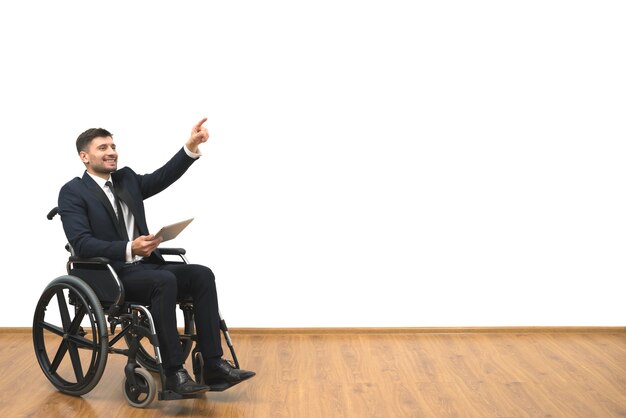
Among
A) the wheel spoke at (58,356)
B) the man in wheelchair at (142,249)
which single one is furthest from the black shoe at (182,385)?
the wheel spoke at (58,356)

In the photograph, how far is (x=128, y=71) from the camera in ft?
15.6

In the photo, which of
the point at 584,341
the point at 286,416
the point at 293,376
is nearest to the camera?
the point at 286,416

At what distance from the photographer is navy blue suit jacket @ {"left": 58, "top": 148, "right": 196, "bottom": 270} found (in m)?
3.61

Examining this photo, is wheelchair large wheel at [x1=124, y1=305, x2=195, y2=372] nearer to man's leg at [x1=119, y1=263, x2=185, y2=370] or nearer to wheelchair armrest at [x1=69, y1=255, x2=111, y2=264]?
man's leg at [x1=119, y1=263, x2=185, y2=370]

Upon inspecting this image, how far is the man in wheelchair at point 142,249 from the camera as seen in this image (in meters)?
3.51

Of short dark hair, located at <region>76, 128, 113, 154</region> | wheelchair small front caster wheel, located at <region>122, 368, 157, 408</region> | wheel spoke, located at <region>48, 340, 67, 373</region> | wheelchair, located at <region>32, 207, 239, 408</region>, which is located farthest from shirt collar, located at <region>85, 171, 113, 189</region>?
wheelchair small front caster wheel, located at <region>122, 368, 157, 408</region>

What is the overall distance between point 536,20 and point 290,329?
2002 millimetres

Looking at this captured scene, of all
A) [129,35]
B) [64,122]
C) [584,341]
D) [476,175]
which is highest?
[129,35]

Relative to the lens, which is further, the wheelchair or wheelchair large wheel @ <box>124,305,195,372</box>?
wheelchair large wheel @ <box>124,305,195,372</box>

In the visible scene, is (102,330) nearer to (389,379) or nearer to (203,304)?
(203,304)

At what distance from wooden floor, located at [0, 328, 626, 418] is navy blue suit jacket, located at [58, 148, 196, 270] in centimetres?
59

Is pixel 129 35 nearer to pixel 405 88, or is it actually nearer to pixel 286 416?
pixel 405 88

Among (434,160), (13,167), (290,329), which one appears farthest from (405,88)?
(13,167)

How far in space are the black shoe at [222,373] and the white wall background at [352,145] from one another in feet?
4.15
